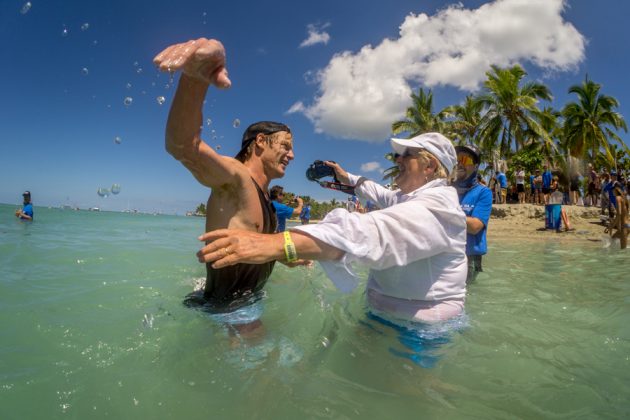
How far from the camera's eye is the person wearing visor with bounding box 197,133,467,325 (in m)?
1.37

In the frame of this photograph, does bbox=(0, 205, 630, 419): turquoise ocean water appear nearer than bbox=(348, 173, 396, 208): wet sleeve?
Yes

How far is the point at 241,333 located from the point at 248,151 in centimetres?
135

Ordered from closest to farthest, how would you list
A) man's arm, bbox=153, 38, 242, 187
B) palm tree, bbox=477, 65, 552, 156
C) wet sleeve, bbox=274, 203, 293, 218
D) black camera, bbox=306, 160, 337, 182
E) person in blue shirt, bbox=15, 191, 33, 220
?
1. man's arm, bbox=153, 38, 242, 187
2. black camera, bbox=306, 160, 337, 182
3. wet sleeve, bbox=274, 203, 293, 218
4. person in blue shirt, bbox=15, 191, 33, 220
5. palm tree, bbox=477, 65, 552, 156

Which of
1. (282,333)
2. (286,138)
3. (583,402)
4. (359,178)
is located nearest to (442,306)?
(583,402)

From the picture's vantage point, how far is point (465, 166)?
13.7ft

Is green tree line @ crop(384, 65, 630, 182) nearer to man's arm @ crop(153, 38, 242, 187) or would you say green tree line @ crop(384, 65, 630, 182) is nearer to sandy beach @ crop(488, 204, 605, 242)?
sandy beach @ crop(488, 204, 605, 242)

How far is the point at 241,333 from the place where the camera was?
2.32 m

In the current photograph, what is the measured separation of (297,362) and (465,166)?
10.6 feet

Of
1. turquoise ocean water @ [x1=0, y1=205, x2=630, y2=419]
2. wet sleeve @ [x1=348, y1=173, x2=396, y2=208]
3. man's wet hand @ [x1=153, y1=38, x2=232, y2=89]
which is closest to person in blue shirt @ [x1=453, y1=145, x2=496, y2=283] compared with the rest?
turquoise ocean water @ [x1=0, y1=205, x2=630, y2=419]

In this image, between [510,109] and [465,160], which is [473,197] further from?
[510,109]

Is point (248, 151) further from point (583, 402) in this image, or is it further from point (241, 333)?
point (583, 402)

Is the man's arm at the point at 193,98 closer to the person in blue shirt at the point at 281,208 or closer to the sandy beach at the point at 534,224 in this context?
the person in blue shirt at the point at 281,208

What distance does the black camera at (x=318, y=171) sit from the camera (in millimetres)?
3795

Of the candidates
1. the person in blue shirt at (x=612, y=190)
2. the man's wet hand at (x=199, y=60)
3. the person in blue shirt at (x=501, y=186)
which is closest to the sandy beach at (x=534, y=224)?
the person in blue shirt at (x=612, y=190)
